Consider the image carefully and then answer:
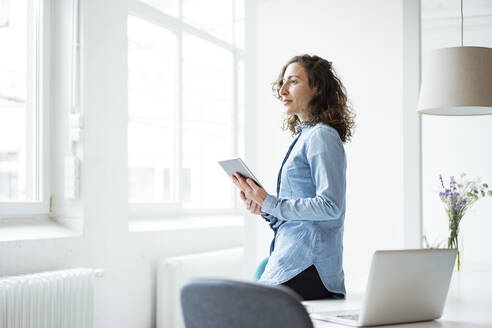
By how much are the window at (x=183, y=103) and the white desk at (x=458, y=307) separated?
2.39 metres

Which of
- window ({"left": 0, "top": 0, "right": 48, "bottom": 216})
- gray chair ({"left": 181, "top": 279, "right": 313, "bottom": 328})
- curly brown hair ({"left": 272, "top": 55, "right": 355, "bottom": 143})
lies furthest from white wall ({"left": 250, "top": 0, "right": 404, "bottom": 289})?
gray chair ({"left": 181, "top": 279, "right": 313, "bottom": 328})

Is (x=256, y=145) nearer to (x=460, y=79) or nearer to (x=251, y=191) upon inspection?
(x=460, y=79)

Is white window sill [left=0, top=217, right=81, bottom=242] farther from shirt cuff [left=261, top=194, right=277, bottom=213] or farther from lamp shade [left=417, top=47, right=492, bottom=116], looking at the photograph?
lamp shade [left=417, top=47, right=492, bottom=116]

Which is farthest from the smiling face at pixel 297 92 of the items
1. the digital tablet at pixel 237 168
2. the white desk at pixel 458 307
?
the white desk at pixel 458 307

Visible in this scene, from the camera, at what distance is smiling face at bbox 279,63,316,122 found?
2000 mm

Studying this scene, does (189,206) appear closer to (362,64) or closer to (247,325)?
(362,64)

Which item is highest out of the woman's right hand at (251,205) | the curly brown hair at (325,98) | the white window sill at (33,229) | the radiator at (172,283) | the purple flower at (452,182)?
the curly brown hair at (325,98)

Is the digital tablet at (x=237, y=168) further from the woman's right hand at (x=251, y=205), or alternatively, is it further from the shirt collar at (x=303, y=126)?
the shirt collar at (x=303, y=126)

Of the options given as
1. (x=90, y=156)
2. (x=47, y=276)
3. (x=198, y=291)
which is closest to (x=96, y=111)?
(x=90, y=156)

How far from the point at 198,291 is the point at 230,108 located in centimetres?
418

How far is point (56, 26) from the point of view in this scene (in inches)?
128

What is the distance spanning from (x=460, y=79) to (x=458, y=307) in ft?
4.01

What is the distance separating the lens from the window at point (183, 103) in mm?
4129

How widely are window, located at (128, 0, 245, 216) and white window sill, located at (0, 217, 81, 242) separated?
2.61 ft
